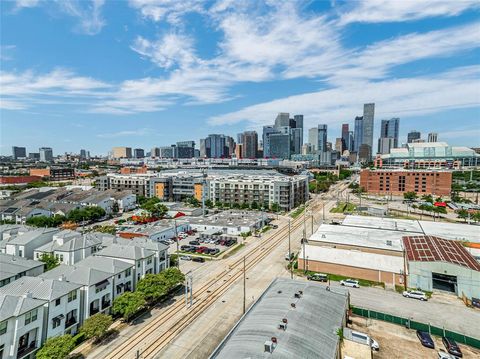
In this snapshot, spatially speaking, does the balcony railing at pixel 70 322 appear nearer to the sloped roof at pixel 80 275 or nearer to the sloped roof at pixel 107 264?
the sloped roof at pixel 80 275

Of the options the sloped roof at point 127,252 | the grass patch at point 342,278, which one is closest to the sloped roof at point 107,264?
the sloped roof at point 127,252

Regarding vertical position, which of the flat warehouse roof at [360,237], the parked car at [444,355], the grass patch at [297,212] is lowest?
the grass patch at [297,212]

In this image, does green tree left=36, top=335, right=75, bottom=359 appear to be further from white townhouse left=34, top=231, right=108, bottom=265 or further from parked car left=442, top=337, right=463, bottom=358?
parked car left=442, top=337, right=463, bottom=358

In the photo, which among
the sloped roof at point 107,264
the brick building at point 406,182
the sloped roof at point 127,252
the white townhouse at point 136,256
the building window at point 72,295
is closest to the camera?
the building window at point 72,295

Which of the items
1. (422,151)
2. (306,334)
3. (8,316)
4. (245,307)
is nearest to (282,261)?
(245,307)

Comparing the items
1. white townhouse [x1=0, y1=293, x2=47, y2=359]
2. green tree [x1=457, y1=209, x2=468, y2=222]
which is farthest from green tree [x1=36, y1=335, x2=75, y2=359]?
green tree [x1=457, y1=209, x2=468, y2=222]

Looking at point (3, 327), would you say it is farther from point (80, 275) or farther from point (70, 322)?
point (80, 275)

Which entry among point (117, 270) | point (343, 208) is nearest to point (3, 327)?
point (117, 270)

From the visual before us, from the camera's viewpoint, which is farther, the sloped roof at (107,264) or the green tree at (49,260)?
the green tree at (49,260)
